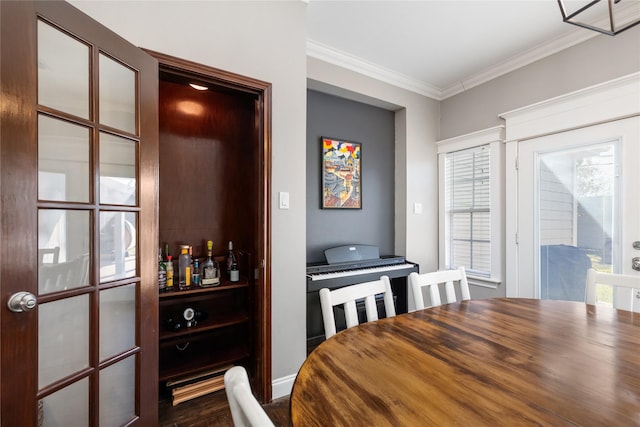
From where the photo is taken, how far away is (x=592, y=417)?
2.17 feet

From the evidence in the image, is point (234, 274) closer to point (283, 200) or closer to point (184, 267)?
point (184, 267)

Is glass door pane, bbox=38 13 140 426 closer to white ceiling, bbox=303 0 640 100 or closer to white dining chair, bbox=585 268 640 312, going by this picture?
white ceiling, bbox=303 0 640 100

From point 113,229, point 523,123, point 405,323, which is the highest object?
point 523,123

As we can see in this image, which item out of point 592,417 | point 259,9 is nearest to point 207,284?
point 259,9

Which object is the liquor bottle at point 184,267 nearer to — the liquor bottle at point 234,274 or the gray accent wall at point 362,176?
the liquor bottle at point 234,274

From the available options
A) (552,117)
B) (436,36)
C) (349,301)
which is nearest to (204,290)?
(349,301)

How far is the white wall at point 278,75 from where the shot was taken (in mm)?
1683

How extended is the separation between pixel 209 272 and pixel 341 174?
1593 millimetres

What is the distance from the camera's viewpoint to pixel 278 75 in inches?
77.2

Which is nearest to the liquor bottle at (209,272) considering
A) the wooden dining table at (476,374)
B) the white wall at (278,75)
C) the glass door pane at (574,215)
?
the white wall at (278,75)

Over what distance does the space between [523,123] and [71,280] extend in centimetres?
355

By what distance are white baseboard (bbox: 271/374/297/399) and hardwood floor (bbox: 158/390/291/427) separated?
1.2 inches

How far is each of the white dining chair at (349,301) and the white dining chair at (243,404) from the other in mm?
723

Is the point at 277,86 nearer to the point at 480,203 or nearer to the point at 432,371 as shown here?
the point at 432,371
